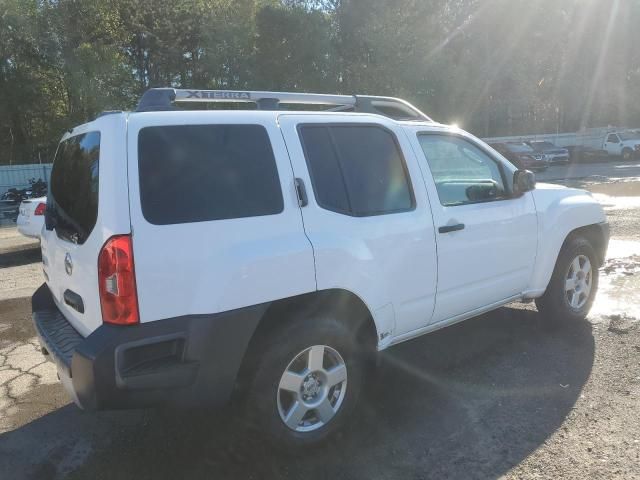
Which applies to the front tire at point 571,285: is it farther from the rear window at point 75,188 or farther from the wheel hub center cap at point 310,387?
the rear window at point 75,188

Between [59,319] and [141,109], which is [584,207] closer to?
[141,109]

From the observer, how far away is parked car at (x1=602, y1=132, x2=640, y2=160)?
110 feet

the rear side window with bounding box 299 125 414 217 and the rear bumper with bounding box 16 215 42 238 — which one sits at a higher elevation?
the rear side window with bounding box 299 125 414 217

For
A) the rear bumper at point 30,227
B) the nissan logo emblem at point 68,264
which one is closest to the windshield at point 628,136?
the rear bumper at point 30,227

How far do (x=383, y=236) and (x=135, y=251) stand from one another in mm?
1474

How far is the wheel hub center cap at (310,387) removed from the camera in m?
3.14

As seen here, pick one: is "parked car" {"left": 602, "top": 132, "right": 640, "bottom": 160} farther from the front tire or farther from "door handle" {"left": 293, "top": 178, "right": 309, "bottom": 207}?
"door handle" {"left": 293, "top": 178, "right": 309, "bottom": 207}

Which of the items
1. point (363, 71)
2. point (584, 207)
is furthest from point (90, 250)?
point (363, 71)

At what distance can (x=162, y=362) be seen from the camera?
2674 millimetres

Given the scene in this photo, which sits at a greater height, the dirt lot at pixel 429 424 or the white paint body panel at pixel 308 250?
the white paint body panel at pixel 308 250

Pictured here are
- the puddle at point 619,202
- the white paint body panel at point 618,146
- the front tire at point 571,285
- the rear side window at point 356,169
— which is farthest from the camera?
the white paint body panel at point 618,146

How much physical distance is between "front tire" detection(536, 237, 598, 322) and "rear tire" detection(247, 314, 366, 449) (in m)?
2.24

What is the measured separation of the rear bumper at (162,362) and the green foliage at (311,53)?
2247 cm

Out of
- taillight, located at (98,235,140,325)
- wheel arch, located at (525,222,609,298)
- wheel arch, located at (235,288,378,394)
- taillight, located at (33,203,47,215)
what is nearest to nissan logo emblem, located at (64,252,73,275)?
taillight, located at (98,235,140,325)
